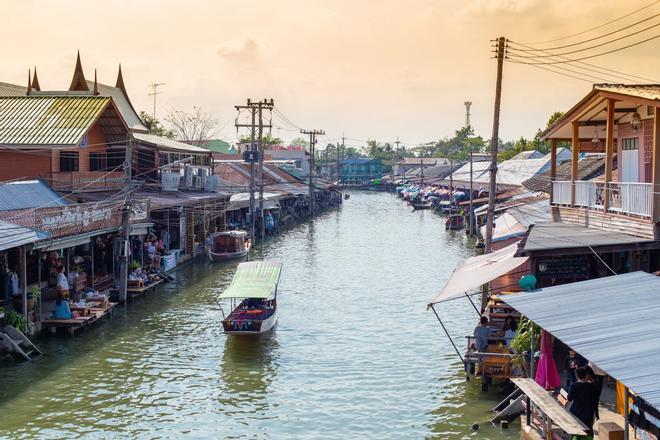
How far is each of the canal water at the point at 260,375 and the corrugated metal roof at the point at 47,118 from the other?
26.4ft

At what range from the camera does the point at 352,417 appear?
18.5 m

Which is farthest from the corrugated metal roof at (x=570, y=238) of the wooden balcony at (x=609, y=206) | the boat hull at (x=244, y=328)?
the boat hull at (x=244, y=328)

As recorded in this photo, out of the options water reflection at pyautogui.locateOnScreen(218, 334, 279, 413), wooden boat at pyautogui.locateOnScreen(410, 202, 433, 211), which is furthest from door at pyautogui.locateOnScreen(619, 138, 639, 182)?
wooden boat at pyautogui.locateOnScreen(410, 202, 433, 211)

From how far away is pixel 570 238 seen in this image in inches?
766

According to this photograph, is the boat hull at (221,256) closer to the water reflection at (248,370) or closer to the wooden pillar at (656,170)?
the water reflection at (248,370)

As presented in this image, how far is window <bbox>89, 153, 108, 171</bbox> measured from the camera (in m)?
37.4

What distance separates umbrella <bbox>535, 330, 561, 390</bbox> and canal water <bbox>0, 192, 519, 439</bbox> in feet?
5.53

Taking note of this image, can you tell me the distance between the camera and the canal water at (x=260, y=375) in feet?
58.2

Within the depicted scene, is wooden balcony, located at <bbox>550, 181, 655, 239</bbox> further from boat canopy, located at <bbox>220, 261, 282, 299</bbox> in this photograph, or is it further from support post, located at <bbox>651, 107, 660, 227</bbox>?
boat canopy, located at <bbox>220, 261, 282, 299</bbox>

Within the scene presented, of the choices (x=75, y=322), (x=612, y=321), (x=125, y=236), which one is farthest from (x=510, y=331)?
(x=125, y=236)

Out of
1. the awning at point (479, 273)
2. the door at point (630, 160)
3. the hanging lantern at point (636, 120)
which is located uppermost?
the hanging lantern at point (636, 120)

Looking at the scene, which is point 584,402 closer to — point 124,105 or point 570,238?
point 570,238

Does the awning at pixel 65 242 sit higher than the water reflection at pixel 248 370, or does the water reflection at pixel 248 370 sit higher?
the awning at pixel 65 242

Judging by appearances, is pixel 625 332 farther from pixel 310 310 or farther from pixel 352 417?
pixel 310 310
